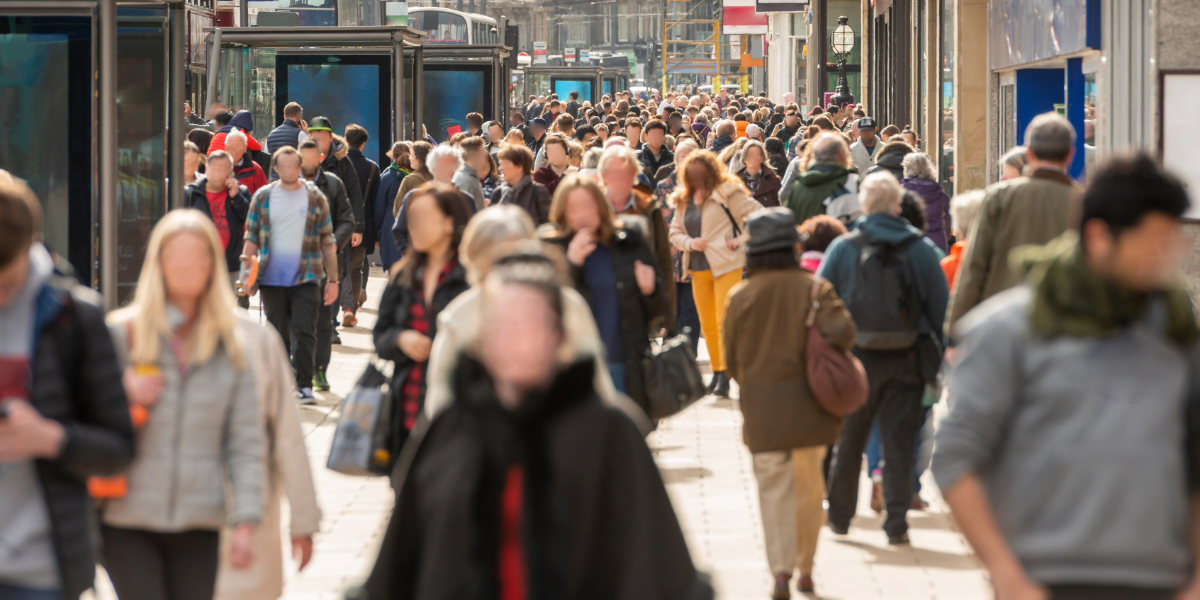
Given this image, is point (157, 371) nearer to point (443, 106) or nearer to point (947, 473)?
point (947, 473)

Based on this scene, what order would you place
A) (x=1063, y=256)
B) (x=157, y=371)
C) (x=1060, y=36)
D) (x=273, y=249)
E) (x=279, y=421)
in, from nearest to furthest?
(x=1063, y=256)
(x=157, y=371)
(x=279, y=421)
(x=273, y=249)
(x=1060, y=36)

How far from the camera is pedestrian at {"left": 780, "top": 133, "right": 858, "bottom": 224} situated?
9781mm

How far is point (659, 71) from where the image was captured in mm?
125750

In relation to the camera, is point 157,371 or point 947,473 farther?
point 157,371

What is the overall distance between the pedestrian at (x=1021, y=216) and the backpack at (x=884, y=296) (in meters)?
0.25

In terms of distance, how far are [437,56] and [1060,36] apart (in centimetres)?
1414

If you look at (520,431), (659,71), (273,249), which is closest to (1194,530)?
(520,431)

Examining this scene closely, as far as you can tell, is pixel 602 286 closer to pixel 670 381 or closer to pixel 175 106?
pixel 670 381

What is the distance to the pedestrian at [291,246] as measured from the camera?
9609 mm

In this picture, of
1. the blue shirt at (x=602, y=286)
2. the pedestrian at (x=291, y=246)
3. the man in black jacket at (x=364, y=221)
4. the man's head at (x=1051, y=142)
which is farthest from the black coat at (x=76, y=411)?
the man in black jacket at (x=364, y=221)

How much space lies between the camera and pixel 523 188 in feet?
32.5

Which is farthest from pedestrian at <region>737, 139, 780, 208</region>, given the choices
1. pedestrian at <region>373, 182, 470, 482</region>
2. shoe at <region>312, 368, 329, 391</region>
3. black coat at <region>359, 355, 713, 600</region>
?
black coat at <region>359, 355, 713, 600</region>

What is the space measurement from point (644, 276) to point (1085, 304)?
3.56 m

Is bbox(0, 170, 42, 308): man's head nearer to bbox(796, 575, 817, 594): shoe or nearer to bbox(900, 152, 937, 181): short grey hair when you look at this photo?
bbox(796, 575, 817, 594): shoe
